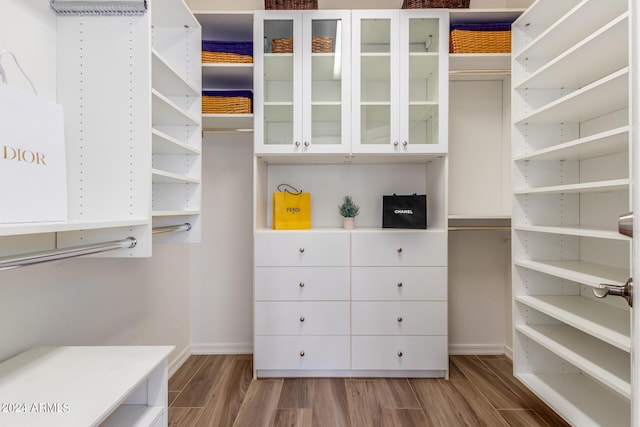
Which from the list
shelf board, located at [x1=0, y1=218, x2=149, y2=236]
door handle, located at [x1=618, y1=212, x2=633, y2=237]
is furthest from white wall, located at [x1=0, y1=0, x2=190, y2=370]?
door handle, located at [x1=618, y1=212, x2=633, y2=237]

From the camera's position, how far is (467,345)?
265 cm

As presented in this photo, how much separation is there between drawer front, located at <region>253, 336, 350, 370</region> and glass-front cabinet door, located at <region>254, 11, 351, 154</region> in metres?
1.18

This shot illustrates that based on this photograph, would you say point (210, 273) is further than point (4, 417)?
Yes

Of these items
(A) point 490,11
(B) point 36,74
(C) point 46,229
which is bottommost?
(C) point 46,229

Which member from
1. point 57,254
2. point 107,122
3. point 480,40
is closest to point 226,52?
point 107,122

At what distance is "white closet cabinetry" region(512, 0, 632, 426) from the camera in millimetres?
1402

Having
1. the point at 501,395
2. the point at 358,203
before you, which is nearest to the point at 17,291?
the point at 358,203

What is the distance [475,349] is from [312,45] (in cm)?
244

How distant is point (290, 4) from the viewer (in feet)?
7.25

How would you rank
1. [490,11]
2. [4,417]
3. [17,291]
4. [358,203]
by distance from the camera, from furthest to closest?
[358,203]
[490,11]
[17,291]
[4,417]

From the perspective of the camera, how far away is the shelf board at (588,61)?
50.4 inches

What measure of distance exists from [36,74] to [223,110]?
112cm

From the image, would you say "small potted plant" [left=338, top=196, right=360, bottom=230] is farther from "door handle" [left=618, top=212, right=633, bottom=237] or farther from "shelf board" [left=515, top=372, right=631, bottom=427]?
"door handle" [left=618, top=212, right=633, bottom=237]

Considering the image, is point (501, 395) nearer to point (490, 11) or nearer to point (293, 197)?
point (293, 197)
